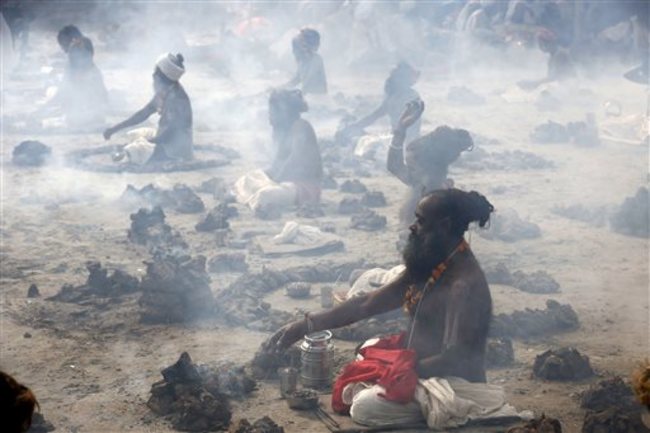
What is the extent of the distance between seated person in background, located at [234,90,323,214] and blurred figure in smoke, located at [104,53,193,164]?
99.9 inches

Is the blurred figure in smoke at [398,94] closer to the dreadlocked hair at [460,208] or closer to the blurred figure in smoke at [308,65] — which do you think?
the blurred figure in smoke at [308,65]

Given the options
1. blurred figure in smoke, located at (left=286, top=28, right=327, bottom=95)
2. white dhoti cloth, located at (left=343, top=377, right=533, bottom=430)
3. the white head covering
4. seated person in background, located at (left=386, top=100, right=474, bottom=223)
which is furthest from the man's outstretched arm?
blurred figure in smoke, located at (left=286, top=28, right=327, bottom=95)

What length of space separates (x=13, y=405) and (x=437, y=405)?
3538 millimetres

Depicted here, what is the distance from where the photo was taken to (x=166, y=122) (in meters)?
16.1

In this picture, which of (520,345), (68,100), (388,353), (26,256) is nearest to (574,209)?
(520,345)

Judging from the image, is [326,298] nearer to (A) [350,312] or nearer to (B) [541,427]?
(A) [350,312]

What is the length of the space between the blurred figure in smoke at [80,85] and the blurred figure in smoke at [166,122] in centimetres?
374

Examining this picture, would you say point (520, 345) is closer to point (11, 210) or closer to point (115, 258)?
point (115, 258)

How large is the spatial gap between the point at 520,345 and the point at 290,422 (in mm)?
2593

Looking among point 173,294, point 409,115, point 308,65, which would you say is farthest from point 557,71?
point 173,294

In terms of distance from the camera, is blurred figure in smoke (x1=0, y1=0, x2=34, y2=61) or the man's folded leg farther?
blurred figure in smoke (x1=0, y1=0, x2=34, y2=61)

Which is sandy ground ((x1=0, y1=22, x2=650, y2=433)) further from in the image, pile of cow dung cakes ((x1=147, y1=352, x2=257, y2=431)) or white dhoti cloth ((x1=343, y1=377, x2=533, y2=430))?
white dhoti cloth ((x1=343, y1=377, x2=533, y2=430))

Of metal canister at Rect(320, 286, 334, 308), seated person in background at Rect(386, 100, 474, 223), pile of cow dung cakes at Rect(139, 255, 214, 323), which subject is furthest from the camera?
seated person in background at Rect(386, 100, 474, 223)

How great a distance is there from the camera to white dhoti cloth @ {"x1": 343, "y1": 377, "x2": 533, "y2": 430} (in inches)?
259
